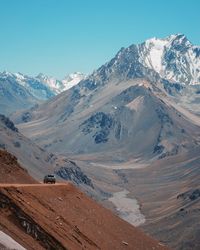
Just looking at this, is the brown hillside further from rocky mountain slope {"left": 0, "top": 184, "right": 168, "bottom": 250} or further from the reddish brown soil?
rocky mountain slope {"left": 0, "top": 184, "right": 168, "bottom": 250}

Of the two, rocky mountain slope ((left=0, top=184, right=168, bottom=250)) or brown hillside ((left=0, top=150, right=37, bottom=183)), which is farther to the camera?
brown hillside ((left=0, top=150, right=37, bottom=183))

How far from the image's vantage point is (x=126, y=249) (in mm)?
71312

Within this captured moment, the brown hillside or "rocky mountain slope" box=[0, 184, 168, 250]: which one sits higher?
the brown hillside

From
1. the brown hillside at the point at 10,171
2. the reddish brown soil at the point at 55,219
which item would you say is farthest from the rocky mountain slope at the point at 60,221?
the brown hillside at the point at 10,171

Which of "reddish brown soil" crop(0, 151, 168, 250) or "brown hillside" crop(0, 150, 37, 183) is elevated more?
"brown hillside" crop(0, 150, 37, 183)

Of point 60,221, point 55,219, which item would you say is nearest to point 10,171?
point 60,221

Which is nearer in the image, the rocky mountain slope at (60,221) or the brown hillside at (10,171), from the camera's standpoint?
the rocky mountain slope at (60,221)

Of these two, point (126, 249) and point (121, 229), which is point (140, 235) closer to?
point (121, 229)

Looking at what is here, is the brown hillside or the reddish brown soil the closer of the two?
the reddish brown soil

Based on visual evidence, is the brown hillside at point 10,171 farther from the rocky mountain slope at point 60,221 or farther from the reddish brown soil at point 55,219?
the rocky mountain slope at point 60,221

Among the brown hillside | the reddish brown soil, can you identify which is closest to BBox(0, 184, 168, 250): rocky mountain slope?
the reddish brown soil

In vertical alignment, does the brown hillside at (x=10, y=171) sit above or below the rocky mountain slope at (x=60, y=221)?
above

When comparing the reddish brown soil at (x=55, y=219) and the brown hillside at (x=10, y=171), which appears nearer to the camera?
the reddish brown soil at (x=55, y=219)

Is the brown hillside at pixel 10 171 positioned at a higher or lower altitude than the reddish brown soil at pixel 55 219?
higher
